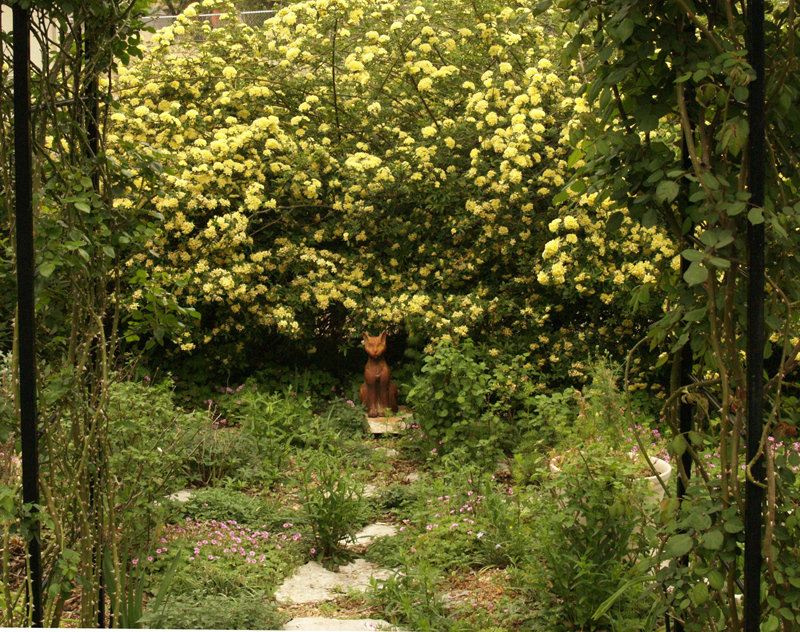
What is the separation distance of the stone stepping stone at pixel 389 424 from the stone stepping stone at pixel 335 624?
7.40 ft

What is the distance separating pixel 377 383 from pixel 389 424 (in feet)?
1.14

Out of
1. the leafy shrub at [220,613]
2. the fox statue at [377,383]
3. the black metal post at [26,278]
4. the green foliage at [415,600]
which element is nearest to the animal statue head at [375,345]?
the fox statue at [377,383]

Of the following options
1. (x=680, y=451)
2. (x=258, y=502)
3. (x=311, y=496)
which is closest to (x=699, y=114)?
(x=680, y=451)

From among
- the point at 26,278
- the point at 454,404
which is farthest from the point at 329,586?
the point at 26,278

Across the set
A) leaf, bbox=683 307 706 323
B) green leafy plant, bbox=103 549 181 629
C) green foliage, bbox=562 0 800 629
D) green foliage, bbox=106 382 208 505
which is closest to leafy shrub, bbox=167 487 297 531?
green foliage, bbox=106 382 208 505

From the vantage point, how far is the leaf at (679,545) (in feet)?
5.24

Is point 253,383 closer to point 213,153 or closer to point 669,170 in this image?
point 213,153

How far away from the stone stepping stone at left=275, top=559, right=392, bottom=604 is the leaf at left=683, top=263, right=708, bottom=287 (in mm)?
2136

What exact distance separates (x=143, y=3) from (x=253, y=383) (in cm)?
375

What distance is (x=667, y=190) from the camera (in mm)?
1672

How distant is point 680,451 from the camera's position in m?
1.78

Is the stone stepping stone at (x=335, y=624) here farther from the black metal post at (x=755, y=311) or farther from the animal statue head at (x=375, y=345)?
the animal statue head at (x=375, y=345)

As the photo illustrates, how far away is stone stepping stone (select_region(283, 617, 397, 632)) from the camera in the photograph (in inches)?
115

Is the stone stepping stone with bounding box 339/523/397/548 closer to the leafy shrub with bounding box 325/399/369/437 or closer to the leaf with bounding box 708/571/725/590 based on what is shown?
the leafy shrub with bounding box 325/399/369/437
